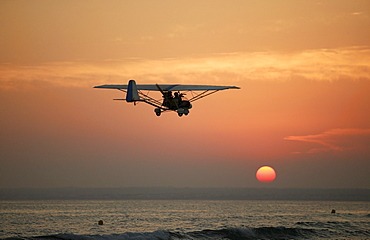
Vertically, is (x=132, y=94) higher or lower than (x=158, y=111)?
higher

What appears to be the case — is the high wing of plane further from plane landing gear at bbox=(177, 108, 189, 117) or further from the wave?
the wave

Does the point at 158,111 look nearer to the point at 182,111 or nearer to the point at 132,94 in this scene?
the point at 182,111

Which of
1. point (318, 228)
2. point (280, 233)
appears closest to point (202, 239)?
point (280, 233)

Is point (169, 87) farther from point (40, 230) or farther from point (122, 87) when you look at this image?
point (40, 230)

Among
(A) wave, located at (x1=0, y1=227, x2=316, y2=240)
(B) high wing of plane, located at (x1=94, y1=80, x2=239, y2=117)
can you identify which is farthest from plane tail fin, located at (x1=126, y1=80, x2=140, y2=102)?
(A) wave, located at (x1=0, y1=227, x2=316, y2=240)

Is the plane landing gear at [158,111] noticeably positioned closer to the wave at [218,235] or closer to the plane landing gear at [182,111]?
the plane landing gear at [182,111]

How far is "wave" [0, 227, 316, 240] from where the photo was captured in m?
58.3

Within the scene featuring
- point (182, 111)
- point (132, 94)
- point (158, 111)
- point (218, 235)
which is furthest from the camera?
point (218, 235)

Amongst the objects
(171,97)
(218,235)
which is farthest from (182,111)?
(218,235)

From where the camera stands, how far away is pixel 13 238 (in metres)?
57.7

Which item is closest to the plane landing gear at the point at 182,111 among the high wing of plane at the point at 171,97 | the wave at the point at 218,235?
the high wing of plane at the point at 171,97

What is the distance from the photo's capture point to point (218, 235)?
63.4 meters

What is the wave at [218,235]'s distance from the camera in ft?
191

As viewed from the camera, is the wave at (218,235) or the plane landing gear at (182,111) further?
the wave at (218,235)
